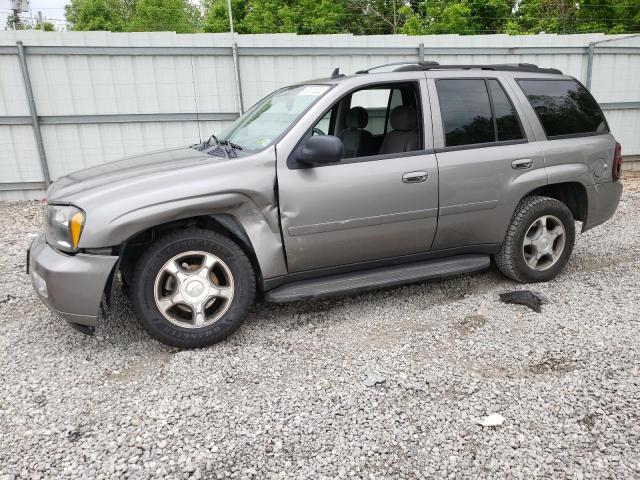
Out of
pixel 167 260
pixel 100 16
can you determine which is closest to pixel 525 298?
pixel 167 260

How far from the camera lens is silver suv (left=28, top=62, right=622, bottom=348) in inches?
125

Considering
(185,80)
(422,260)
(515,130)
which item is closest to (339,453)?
(422,260)

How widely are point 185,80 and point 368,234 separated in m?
6.27

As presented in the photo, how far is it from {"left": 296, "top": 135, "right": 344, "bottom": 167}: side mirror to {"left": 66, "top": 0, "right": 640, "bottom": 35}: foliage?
25989 mm

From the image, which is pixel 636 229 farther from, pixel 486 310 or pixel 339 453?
pixel 339 453

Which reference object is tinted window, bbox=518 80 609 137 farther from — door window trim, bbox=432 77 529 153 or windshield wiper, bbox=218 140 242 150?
windshield wiper, bbox=218 140 242 150

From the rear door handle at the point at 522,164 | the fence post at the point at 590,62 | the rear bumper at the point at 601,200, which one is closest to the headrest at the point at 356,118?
the rear door handle at the point at 522,164

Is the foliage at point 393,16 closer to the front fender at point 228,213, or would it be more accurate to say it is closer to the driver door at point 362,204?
the driver door at point 362,204

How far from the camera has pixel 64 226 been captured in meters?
3.12

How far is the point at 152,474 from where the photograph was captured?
7.59ft

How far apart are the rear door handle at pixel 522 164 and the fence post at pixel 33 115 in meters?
7.47

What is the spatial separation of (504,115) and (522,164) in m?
0.44

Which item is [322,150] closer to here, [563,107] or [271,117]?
[271,117]

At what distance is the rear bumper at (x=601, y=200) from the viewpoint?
453 centimetres
